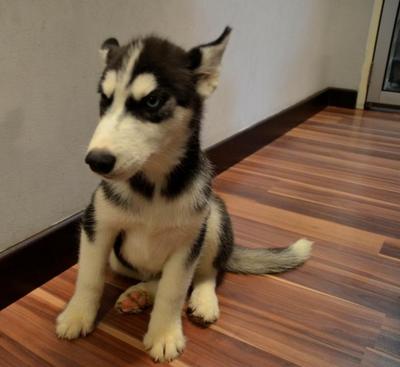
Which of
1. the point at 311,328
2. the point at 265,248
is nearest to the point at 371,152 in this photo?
the point at 265,248

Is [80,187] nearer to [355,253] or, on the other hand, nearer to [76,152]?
[76,152]

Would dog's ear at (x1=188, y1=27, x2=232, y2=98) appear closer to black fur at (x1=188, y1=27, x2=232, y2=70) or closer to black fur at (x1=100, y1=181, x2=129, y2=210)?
black fur at (x1=188, y1=27, x2=232, y2=70)

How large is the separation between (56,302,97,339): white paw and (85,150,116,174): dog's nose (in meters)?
0.50

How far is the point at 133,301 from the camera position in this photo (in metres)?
1.28

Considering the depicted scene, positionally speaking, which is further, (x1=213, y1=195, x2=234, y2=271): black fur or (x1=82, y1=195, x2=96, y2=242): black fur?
(x1=213, y1=195, x2=234, y2=271): black fur

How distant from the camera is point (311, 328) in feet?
4.16

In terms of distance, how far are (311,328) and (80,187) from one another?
A: 0.87 meters

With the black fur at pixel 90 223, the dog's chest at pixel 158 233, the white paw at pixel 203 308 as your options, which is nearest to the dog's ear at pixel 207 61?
the dog's chest at pixel 158 233

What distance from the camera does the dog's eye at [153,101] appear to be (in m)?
0.90

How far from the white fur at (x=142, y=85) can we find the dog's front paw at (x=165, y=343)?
0.62m

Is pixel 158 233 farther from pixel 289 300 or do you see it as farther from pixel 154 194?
pixel 289 300

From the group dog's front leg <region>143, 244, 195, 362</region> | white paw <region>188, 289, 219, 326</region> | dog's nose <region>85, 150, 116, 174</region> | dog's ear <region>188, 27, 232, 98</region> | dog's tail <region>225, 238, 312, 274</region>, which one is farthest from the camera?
dog's tail <region>225, 238, 312, 274</region>

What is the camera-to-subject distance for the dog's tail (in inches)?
58.4

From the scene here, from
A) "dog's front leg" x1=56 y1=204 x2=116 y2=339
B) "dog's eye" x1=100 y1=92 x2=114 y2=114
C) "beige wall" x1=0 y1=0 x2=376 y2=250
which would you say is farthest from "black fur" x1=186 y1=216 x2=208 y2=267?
"beige wall" x1=0 y1=0 x2=376 y2=250
